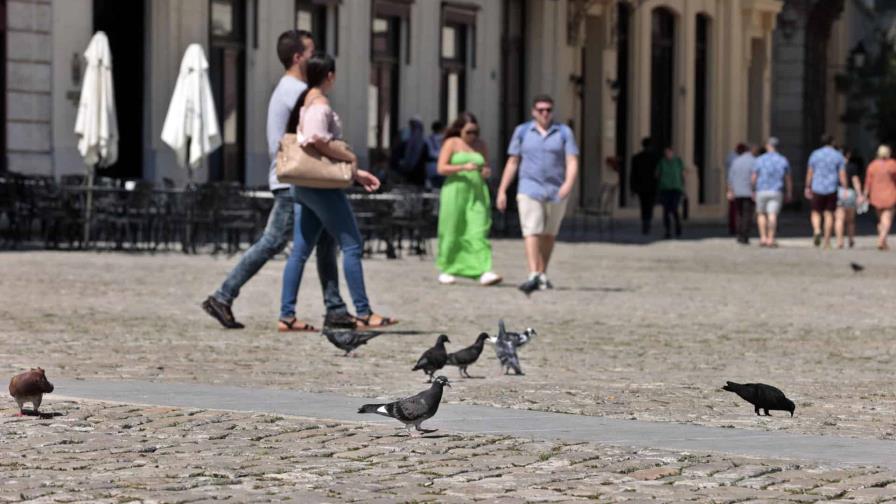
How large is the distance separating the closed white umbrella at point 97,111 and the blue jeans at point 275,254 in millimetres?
11895

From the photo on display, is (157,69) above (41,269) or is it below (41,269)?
above

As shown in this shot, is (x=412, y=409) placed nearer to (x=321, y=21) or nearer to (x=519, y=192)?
(x=519, y=192)

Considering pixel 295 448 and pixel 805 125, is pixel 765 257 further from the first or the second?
pixel 805 125

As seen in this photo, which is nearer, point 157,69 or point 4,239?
point 4,239

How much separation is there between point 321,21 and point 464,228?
1388 centimetres

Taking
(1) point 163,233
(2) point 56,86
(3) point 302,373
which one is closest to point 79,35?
(2) point 56,86

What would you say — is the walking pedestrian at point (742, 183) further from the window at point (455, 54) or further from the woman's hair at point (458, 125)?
the woman's hair at point (458, 125)

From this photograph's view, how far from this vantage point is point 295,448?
8406 mm

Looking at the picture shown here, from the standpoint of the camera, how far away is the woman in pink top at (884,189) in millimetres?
35156

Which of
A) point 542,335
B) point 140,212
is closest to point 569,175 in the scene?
point 542,335

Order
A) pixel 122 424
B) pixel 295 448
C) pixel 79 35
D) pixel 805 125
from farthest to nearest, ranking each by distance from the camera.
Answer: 1. pixel 805 125
2. pixel 79 35
3. pixel 122 424
4. pixel 295 448

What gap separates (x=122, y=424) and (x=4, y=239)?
1911 centimetres

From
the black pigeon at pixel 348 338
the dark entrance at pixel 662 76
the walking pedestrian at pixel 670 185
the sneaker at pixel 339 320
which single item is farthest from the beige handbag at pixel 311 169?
the dark entrance at pixel 662 76

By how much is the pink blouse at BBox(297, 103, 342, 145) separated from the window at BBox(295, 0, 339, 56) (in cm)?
2045
